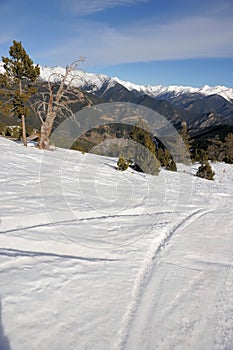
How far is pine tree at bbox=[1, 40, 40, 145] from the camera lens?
16.4m

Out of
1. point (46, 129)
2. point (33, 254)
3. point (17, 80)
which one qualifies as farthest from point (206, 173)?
point (33, 254)

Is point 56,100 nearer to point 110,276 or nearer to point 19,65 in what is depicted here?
point 19,65

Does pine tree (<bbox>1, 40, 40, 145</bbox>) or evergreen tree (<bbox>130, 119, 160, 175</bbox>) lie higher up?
pine tree (<bbox>1, 40, 40, 145</bbox>)

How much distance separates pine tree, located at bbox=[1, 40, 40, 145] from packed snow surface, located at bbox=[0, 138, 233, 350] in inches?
418

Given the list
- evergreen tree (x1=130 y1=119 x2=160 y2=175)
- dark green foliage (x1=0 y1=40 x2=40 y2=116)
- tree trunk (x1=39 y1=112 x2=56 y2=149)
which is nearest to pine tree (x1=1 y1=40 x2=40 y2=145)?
dark green foliage (x1=0 y1=40 x2=40 y2=116)

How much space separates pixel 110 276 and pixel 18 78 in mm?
16633

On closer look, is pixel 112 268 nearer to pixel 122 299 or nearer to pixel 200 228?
pixel 122 299

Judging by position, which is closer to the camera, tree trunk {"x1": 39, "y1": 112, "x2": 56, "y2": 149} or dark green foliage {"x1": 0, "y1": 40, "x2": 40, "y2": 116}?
dark green foliage {"x1": 0, "y1": 40, "x2": 40, "y2": 116}

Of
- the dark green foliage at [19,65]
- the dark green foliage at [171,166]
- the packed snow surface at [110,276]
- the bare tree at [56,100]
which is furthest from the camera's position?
the dark green foliage at [171,166]

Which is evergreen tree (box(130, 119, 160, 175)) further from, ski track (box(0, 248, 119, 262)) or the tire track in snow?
ski track (box(0, 248, 119, 262))

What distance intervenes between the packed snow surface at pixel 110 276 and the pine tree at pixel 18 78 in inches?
418

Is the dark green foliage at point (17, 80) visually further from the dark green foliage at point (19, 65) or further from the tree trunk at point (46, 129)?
the tree trunk at point (46, 129)

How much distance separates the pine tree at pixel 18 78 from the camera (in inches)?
645

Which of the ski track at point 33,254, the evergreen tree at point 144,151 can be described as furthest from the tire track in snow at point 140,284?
the evergreen tree at point 144,151
